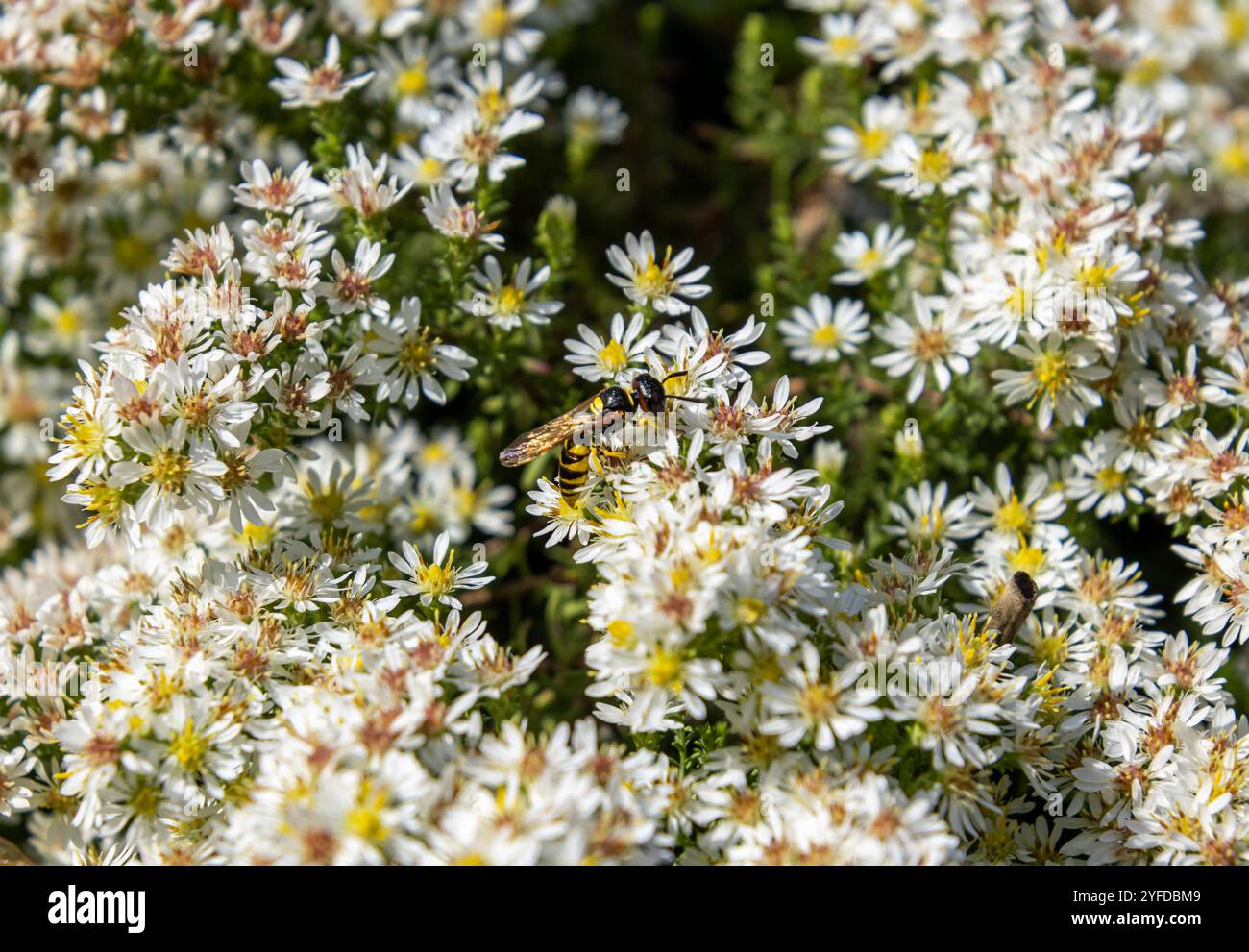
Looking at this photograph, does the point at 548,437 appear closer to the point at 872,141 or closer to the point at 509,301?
the point at 509,301

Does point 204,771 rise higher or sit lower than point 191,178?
lower

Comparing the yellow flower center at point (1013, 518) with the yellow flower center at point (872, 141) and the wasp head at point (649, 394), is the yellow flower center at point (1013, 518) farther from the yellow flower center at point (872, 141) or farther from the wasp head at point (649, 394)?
the yellow flower center at point (872, 141)

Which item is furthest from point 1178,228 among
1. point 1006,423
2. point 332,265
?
point 332,265

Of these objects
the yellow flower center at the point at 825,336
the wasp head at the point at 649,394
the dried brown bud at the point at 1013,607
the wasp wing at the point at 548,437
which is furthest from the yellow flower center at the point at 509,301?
the dried brown bud at the point at 1013,607

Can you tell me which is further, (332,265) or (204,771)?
(332,265)

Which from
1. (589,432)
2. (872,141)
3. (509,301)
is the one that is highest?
(872,141)

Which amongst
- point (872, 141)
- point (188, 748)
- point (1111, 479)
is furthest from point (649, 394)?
point (872, 141)
